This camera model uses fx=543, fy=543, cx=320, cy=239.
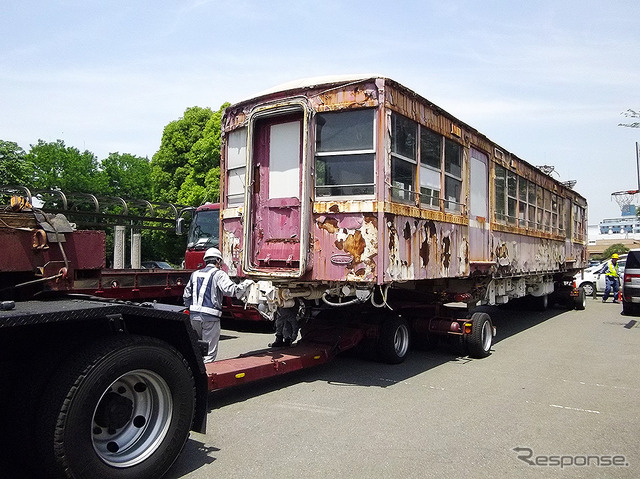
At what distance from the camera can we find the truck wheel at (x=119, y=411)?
10.7ft

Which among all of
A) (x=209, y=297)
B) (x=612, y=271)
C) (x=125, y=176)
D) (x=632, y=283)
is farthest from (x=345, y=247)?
(x=125, y=176)

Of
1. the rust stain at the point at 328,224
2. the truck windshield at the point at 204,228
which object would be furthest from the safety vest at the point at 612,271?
the rust stain at the point at 328,224

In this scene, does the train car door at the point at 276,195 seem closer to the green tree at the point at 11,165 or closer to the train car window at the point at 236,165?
the train car window at the point at 236,165

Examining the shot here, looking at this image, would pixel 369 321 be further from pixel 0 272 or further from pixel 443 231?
pixel 0 272

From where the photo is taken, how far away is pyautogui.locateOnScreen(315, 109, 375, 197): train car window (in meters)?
6.82

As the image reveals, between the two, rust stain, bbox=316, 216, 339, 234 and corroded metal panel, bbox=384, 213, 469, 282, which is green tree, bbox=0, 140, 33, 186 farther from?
corroded metal panel, bbox=384, 213, 469, 282

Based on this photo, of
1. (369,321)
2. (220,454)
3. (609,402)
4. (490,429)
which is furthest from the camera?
(369,321)

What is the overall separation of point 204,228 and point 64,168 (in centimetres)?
2650

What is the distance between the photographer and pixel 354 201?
677 centimetres

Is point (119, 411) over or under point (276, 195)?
under

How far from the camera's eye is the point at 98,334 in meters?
3.72

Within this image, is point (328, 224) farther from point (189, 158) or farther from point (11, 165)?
point (189, 158)

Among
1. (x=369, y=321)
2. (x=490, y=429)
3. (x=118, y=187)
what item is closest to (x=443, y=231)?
(x=369, y=321)

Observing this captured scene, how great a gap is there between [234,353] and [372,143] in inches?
167
